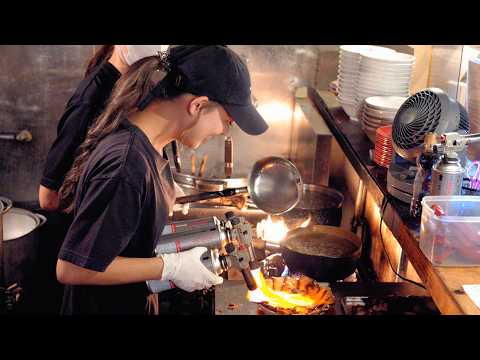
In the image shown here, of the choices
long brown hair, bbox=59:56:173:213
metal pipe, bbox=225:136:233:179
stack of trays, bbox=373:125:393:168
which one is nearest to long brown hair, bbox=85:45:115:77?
long brown hair, bbox=59:56:173:213

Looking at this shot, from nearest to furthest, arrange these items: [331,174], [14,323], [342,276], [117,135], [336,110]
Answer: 1. [14,323]
2. [117,135]
3. [342,276]
4. [336,110]
5. [331,174]

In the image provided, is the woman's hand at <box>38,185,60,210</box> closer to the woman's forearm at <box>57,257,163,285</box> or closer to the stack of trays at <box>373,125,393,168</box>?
the woman's forearm at <box>57,257,163,285</box>

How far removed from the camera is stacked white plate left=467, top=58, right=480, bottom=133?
2.21 m

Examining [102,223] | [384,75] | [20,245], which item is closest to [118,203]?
[102,223]

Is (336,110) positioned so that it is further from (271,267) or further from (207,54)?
(207,54)

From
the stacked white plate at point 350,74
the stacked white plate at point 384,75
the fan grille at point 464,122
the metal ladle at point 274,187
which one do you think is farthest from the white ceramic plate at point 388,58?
the fan grille at point 464,122

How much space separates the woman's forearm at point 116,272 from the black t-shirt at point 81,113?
3.13ft

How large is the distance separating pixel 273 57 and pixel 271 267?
2.04 metres

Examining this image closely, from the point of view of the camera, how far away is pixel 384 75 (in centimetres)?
305

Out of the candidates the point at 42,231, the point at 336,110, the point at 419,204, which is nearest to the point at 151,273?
the point at 419,204

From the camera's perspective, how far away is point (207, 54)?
6.52 ft

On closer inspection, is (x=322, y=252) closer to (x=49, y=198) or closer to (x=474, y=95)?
(x=474, y=95)

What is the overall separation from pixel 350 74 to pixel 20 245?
2136mm

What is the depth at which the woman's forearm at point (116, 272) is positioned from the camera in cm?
184
